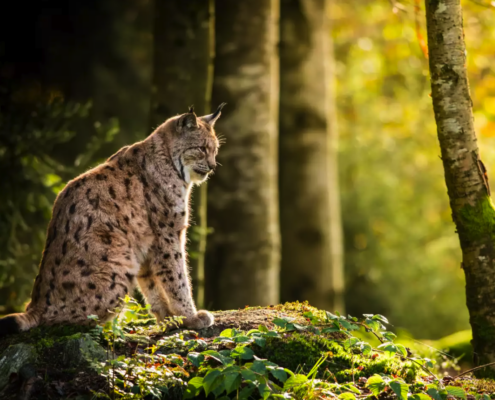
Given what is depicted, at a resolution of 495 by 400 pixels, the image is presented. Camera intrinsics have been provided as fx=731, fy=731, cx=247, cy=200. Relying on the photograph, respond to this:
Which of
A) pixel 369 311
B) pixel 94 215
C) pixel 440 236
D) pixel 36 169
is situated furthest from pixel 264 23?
pixel 440 236

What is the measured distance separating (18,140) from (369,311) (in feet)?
30.7

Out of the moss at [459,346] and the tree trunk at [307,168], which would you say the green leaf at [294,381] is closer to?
the moss at [459,346]

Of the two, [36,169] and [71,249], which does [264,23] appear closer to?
[36,169]

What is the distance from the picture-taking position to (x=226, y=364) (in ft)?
→ 13.7

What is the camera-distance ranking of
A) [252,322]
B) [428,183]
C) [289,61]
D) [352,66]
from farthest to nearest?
[352,66], [428,183], [289,61], [252,322]

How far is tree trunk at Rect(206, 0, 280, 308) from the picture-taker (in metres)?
9.57

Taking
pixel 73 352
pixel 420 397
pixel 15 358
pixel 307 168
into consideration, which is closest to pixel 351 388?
pixel 420 397

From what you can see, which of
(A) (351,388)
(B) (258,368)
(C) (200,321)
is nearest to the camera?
(B) (258,368)

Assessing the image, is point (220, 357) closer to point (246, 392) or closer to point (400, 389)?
point (246, 392)

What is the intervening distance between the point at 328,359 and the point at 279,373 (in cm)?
91

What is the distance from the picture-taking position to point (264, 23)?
9914 mm

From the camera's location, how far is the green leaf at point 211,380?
4066 millimetres

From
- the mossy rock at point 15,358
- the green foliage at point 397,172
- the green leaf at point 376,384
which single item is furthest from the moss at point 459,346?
the green foliage at point 397,172

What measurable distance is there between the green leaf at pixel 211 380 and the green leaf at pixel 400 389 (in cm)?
103
